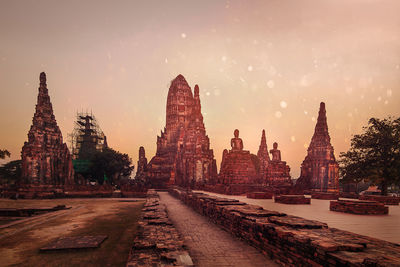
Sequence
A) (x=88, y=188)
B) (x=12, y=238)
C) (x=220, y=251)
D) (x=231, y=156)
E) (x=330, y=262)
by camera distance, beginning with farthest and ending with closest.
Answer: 1. (x=88, y=188)
2. (x=231, y=156)
3. (x=12, y=238)
4. (x=220, y=251)
5. (x=330, y=262)

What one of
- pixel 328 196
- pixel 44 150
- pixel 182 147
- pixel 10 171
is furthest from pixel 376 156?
pixel 10 171

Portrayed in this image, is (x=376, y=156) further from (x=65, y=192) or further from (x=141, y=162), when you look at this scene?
(x=141, y=162)

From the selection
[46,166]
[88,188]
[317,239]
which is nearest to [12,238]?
[317,239]

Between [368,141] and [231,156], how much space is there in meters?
10.9

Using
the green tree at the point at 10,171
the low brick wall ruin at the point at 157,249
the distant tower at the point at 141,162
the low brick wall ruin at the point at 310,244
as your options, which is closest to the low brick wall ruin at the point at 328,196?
the low brick wall ruin at the point at 310,244

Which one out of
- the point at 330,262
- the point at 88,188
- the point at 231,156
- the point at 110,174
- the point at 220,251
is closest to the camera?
the point at 330,262

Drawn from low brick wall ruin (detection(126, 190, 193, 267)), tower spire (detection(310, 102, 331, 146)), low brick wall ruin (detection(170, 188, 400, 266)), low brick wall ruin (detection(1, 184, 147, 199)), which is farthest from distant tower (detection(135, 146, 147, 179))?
low brick wall ruin (detection(170, 188, 400, 266))

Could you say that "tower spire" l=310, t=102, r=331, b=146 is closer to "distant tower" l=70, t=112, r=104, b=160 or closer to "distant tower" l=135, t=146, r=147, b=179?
"distant tower" l=135, t=146, r=147, b=179

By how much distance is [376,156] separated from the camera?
18.1 metres

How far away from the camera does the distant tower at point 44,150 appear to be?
77.9ft

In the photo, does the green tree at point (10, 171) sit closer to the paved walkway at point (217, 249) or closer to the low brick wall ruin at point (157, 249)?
the paved walkway at point (217, 249)

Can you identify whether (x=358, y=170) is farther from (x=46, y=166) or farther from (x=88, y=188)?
(x=46, y=166)

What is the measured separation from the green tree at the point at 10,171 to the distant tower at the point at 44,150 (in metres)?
20.6

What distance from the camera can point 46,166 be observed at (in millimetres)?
24453
